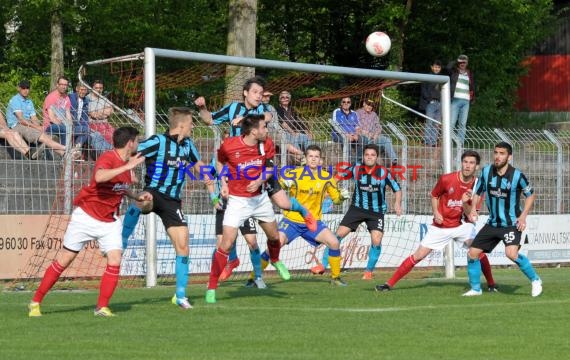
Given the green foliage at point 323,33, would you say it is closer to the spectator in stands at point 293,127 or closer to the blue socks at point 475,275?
the spectator in stands at point 293,127

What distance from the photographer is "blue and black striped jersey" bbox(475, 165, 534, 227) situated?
A: 46.8ft

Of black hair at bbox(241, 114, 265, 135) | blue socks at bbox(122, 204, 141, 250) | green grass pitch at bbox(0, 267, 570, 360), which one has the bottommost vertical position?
green grass pitch at bbox(0, 267, 570, 360)

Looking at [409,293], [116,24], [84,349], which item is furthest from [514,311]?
[116,24]

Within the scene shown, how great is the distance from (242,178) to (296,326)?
2849mm

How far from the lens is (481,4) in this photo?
38906 millimetres

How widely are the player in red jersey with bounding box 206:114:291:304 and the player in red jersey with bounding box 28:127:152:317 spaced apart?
1.71 meters

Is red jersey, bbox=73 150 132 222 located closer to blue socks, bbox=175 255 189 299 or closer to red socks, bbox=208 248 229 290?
blue socks, bbox=175 255 189 299

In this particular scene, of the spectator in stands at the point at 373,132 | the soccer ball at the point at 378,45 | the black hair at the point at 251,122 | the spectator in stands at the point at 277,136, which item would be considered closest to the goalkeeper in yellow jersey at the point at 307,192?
the spectator in stands at the point at 277,136

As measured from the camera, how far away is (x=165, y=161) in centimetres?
1277

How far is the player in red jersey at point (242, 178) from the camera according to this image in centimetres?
1298

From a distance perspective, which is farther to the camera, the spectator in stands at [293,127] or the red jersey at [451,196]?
the spectator in stands at [293,127]

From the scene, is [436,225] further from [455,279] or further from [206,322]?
[206,322]

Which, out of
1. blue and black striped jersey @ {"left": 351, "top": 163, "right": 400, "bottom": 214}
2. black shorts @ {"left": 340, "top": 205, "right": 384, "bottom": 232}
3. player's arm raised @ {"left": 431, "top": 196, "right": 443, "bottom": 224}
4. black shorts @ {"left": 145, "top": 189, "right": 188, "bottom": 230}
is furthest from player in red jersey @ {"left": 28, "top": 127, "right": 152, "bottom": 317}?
blue and black striped jersey @ {"left": 351, "top": 163, "right": 400, "bottom": 214}

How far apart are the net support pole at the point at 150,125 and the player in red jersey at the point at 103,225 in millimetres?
4149
